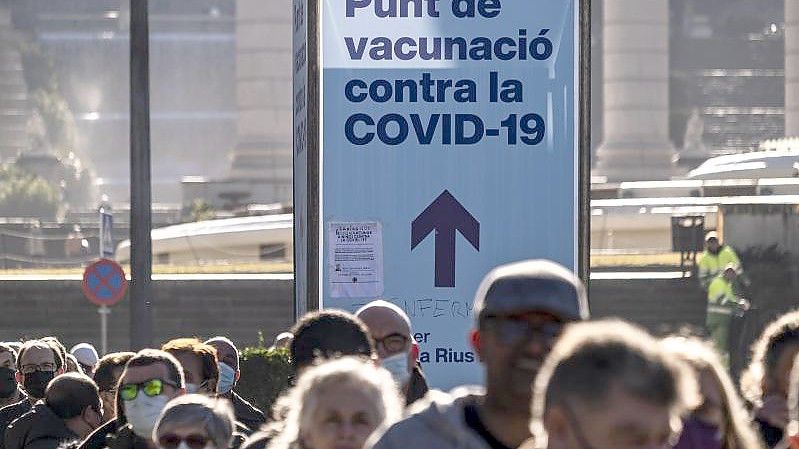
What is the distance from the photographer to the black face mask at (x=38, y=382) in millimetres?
8531

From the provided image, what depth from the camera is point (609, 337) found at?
3.22m

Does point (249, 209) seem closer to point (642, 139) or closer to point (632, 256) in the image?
point (642, 139)

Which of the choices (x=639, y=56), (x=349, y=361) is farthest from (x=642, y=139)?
(x=349, y=361)

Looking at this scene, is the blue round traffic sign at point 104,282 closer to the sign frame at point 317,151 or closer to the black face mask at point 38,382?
the sign frame at point 317,151

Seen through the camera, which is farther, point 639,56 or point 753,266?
point 639,56

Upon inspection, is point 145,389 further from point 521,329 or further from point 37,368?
point 37,368

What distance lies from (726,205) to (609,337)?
2545 centimetres

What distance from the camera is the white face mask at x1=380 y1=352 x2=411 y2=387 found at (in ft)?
20.3

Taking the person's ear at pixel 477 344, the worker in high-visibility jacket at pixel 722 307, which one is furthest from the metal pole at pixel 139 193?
the worker in high-visibility jacket at pixel 722 307

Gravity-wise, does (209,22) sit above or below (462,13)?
above

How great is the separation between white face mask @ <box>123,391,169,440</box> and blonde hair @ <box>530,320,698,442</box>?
8.87 ft

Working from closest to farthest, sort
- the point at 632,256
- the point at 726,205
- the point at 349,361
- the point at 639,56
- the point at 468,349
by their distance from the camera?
the point at 349,361
the point at 468,349
the point at 726,205
the point at 632,256
the point at 639,56

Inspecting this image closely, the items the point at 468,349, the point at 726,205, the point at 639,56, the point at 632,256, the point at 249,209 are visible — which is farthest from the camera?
the point at 639,56

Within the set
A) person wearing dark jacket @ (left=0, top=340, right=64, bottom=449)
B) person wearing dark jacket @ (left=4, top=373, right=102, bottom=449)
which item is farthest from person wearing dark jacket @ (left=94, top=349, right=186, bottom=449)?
person wearing dark jacket @ (left=0, top=340, right=64, bottom=449)
